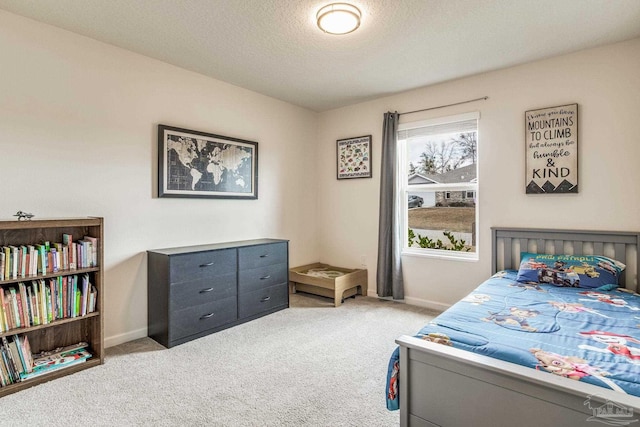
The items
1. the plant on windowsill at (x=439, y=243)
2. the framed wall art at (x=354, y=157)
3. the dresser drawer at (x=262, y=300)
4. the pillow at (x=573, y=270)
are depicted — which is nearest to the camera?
the pillow at (x=573, y=270)

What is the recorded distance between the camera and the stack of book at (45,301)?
2.04 meters

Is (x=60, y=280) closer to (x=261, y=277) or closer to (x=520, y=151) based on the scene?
(x=261, y=277)

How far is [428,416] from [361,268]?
9.25 ft

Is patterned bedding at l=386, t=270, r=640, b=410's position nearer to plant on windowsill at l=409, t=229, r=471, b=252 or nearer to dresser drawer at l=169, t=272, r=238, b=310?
plant on windowsill at l=409, t=229, r=471, b=252

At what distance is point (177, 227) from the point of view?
3.14 m

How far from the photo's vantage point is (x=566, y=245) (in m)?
2.88

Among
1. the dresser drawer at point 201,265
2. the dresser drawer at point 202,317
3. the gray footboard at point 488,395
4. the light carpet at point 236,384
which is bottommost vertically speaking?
the light carpet at point 236,384

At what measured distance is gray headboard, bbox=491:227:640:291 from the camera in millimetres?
2617

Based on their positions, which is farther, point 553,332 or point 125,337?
point 125,337

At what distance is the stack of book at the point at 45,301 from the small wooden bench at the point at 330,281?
85.5 inches

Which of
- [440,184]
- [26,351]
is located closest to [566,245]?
[440,184]

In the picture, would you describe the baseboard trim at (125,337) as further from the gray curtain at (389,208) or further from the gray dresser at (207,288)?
the gray curtain at (389,208)

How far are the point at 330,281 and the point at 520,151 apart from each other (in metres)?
2.32

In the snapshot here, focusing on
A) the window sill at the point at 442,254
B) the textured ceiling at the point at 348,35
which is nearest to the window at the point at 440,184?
the window sill at the point at 442,254
